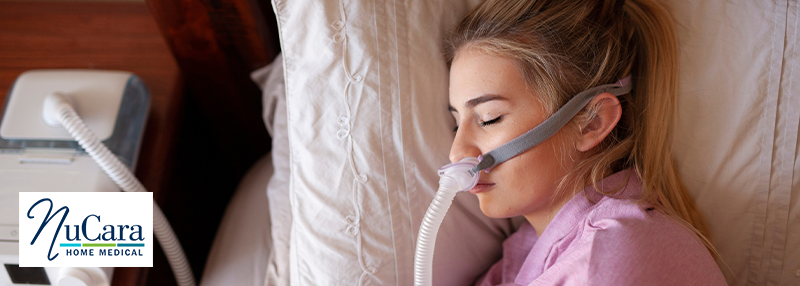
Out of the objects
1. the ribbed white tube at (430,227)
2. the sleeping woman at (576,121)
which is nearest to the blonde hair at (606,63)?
the sleeping woman at (576,121)

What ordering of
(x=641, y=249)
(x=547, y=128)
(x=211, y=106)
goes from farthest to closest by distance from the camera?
(x=211, y=106), (x=547, y=128), (x=641, y=249)

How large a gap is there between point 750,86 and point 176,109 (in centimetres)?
126

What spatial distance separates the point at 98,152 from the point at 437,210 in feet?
2.25

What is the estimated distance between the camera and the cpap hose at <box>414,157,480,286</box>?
32.1 inches

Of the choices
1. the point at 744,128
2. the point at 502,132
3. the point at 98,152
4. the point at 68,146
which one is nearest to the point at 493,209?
the point at 502,132

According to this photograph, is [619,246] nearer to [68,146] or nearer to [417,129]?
[417,129]

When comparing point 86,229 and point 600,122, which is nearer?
point 600,122

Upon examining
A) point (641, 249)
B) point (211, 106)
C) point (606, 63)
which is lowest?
point (641, 249)

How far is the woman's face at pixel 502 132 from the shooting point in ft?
2.66

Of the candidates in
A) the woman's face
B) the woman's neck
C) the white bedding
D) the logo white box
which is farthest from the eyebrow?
the logo white box

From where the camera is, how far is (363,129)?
903 mm

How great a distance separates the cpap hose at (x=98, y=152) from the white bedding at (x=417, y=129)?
308 millimetres

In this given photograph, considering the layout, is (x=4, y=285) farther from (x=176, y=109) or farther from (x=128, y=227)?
(x=176, y=109)

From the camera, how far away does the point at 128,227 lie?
38.6 inches
